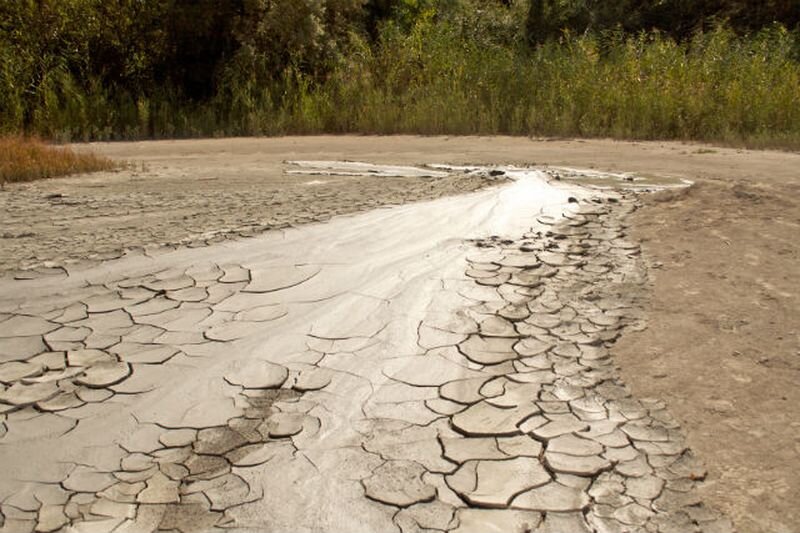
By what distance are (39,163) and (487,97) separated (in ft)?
21.5

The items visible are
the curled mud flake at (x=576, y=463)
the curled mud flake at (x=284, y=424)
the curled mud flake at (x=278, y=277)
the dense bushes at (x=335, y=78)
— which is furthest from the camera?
the dense bushes at (x=335, y=78)

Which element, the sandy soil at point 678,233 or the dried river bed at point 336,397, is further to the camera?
the sandy soil at point 678,233

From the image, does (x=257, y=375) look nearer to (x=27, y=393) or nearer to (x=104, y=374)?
(x=104, y=374)

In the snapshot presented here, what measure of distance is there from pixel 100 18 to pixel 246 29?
2.37m

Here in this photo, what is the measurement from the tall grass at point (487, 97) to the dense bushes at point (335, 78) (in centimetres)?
2

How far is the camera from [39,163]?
24.1ft

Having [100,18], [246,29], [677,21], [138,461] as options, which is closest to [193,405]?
[138,461]

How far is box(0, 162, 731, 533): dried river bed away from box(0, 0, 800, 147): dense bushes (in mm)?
6714

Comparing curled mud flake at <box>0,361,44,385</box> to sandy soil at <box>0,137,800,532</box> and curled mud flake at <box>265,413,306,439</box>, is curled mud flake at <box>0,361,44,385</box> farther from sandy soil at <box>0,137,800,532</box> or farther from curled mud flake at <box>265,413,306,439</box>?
sandy soil at <box>0,137,800,532</box>

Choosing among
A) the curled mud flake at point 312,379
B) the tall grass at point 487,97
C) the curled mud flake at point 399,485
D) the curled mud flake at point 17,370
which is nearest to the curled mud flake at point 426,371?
the curled mud flake at point 312,379

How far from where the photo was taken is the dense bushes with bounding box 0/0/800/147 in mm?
10625

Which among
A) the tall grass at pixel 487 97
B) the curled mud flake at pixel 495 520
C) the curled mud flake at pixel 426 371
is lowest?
the curled mud flake at pixel 495 520

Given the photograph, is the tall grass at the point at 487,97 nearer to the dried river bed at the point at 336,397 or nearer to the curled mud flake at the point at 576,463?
the dried river bed at the point at 336,397

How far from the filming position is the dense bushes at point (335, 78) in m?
10.6
